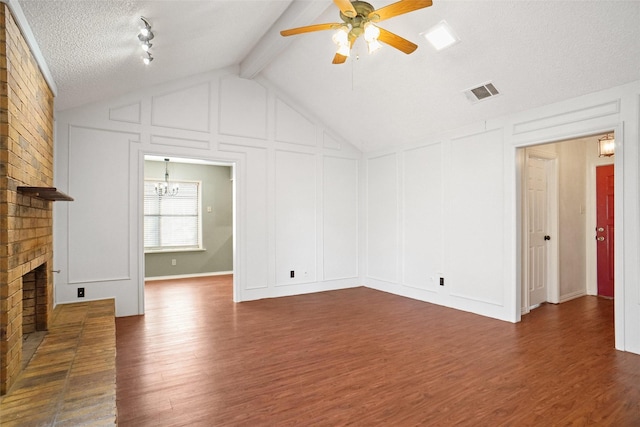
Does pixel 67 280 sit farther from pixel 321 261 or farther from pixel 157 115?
pixel 321 261

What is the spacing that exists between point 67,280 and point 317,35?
4.33m

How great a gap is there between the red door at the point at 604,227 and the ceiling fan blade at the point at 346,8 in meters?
5.42

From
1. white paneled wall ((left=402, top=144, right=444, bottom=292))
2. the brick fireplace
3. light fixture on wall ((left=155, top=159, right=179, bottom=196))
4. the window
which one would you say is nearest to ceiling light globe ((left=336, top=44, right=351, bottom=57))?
the brick fireplace

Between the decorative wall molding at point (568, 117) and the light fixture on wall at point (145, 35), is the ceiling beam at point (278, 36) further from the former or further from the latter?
the decorative wall molding at point (568, 117)

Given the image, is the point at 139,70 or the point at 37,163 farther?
the point at 139,70

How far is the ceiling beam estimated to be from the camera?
143 inches

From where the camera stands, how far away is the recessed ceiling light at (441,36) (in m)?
3.45

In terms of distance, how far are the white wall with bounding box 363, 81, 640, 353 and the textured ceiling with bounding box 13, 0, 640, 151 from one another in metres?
0.25

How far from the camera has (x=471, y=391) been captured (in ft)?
8.50

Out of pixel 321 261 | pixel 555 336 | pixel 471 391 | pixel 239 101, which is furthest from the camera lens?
pixel 321 261

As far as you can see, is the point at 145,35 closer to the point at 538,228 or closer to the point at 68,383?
the point at 68,383

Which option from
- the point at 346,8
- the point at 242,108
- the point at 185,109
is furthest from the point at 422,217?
the point at 185,109

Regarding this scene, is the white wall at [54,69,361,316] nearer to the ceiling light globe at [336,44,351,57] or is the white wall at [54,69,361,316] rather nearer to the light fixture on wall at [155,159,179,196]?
the light fixture on wall at [155,159,179,196]

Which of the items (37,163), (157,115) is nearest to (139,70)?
(157,115)
